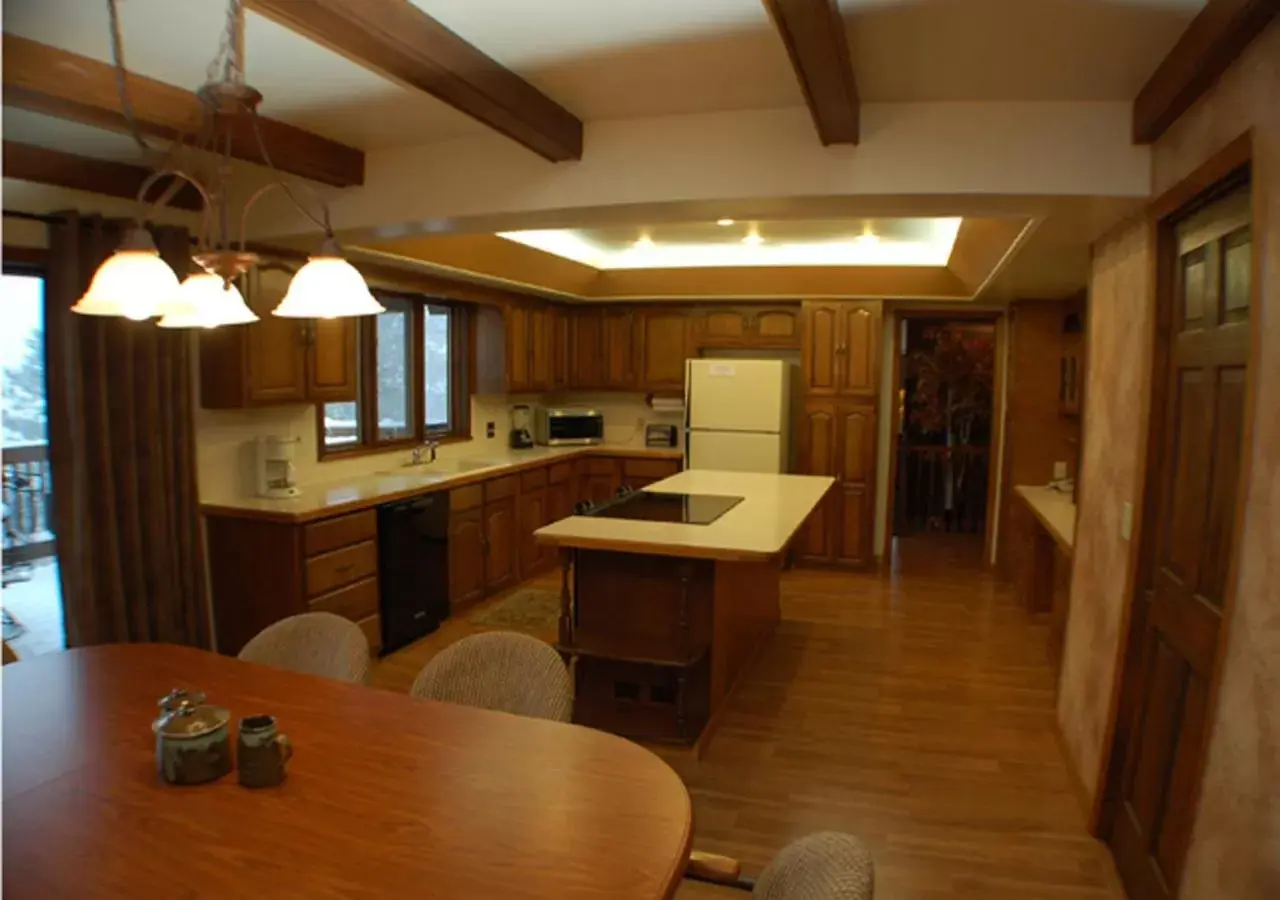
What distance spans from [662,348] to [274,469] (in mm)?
3436

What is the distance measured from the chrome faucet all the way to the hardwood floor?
3.79 ft

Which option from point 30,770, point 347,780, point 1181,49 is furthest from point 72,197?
point 1181,49

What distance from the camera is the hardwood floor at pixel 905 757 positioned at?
106 inches

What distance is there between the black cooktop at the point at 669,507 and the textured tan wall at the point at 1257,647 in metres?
2.08

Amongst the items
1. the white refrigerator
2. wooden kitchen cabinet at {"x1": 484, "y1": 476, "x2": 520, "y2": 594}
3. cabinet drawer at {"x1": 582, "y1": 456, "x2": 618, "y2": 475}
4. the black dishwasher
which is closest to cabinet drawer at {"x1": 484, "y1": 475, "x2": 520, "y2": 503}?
wooden kitchen cabinet at {"x1": 484, "y1": 476, "x2": 520, "y2": 594}

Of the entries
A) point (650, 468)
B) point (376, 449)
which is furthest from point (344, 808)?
point (650, 468)

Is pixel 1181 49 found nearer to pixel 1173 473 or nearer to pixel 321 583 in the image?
pixel 1173 473

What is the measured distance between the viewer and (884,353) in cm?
654

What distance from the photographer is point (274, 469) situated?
4.25m

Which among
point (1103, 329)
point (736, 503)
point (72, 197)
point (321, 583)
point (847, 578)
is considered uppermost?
point (72, 197)

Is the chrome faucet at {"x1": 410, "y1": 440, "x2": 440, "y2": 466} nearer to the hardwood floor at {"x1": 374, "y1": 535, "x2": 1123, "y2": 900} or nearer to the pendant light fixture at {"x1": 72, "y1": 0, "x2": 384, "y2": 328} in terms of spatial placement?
the hardwood floor at {"x1": 374, "y1": 535, "x2": 1123, "y2": 900}

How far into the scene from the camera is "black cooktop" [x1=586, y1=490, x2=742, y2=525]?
12.5 ft

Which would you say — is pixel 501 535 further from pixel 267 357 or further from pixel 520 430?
pixel 267 357

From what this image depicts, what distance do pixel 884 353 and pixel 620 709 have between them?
3.94 meters
